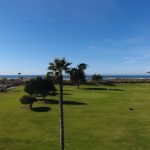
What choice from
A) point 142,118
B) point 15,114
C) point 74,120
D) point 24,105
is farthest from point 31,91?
point 142,118

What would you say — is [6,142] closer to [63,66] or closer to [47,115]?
[63,66]

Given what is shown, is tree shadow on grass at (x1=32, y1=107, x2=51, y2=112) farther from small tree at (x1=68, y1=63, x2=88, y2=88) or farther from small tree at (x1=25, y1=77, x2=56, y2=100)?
small tree at (x1=68, y1=63, x2=88, y2=88)

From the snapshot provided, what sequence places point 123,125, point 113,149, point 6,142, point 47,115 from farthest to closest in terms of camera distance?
point 47,115 → point 123,125 → point 6,142 → point 113,149

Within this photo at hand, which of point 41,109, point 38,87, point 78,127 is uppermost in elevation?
point 38,87

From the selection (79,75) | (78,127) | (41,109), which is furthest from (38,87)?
(79,75)

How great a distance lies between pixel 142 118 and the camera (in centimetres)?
6075

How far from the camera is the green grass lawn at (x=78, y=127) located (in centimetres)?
4294

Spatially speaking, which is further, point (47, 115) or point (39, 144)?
point (47, 115)

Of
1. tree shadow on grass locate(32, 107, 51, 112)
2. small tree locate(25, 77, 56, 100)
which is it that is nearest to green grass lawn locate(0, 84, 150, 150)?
tree shadow on grass locate(32, 107, 51, 112)

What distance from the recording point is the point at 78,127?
173 ft

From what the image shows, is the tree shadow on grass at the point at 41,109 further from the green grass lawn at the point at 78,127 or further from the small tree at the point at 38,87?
the small tree at the point at 38,87

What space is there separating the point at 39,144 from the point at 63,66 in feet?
39.8

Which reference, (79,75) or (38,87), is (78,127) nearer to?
(38,87)

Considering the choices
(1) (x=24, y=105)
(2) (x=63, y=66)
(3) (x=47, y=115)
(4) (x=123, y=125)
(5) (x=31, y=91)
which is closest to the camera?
(2) (x=63, y=66)
